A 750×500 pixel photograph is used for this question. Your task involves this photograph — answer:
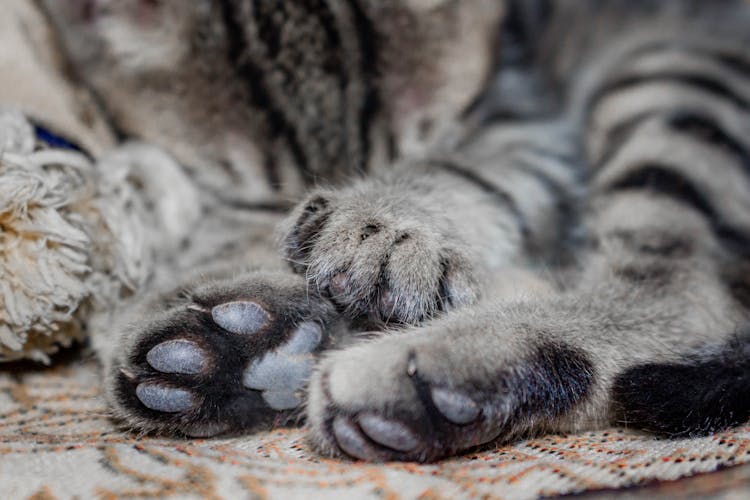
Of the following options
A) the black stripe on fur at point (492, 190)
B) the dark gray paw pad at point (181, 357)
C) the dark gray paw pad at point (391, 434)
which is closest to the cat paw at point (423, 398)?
the dark gray paw pad at point (391, 434)

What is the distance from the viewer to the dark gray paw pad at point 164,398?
64 centimetres

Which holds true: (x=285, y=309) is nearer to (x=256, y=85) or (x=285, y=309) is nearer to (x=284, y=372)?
(x=284, y=372)

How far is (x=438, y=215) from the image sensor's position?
2.68ft

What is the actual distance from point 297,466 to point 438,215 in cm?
34

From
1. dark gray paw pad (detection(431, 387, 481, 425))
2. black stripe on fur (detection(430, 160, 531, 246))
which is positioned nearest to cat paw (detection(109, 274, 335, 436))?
A: dark gray paw pad (detection(431, 387, 481, 425))

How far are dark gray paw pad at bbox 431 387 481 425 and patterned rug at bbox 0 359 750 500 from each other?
0.05 metres

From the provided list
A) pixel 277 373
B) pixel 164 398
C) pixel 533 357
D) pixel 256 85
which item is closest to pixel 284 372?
pixel 277 373

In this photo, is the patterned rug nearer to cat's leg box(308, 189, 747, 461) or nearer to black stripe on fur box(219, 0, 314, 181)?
cat's leg box(308, 189, 747, 461)

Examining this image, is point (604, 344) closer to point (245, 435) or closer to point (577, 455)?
point (577, 455)

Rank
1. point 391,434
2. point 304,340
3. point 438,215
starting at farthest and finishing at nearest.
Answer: point 438,215
point 304,340
point 391,434

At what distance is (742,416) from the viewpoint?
653mm

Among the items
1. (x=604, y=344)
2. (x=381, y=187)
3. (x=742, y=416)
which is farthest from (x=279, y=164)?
(x=742, y=416)

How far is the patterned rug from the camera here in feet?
1.75

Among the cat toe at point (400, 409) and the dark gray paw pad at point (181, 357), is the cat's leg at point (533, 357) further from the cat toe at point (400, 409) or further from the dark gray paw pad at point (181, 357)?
the dark gray paw pad at point (181, 357)
